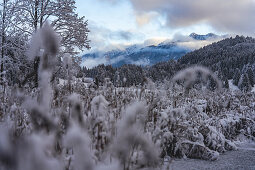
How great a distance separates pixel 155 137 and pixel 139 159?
24 cm

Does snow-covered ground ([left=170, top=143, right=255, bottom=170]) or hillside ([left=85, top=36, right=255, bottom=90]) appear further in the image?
hillside ([left=85, top=36, right=255, bottom=90])

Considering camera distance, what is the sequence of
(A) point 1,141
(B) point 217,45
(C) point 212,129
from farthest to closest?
A: 1. (B) point 217,45
2. (C) point 212,129
3. (A) point 1,141

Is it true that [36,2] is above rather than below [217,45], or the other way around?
below

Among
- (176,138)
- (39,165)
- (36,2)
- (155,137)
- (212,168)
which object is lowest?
(212,168)

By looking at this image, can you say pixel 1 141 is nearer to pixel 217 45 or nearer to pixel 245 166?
pixel 245 166

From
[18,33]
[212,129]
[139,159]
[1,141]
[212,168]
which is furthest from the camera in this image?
[18,33]

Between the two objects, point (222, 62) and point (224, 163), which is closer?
point (224, 163)

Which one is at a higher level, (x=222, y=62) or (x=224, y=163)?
(x=222, y=62)

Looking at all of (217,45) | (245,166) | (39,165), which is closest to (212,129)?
(245,166)

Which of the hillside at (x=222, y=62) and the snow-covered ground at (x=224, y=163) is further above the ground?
the hillside at (x=222, y=62)

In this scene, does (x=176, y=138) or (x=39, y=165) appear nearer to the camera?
(x=39, y=165)

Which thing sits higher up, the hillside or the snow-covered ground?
the hillside

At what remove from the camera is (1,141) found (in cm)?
79

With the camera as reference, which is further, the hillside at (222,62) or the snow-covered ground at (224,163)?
the hillside at (222,62)
